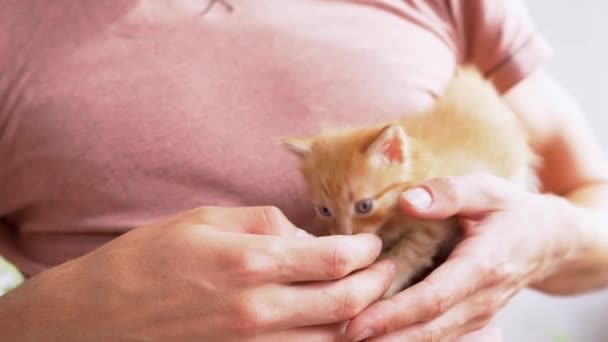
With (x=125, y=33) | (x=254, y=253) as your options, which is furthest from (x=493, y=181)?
(x=125, y=33)

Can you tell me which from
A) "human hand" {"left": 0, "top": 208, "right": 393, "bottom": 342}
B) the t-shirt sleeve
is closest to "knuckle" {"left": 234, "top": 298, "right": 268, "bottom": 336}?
"human hand" {"left": 0, "top": 208, "right": 393, "bottom": 342}

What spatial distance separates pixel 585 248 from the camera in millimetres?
1063

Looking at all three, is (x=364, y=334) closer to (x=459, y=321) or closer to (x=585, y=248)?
(x=459, y=321)

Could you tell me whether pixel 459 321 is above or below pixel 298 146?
below

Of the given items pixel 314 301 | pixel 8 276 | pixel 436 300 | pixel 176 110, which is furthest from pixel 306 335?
pixel 8 276

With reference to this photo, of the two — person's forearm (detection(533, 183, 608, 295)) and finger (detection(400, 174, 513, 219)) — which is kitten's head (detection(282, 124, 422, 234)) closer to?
finger (detection(400, 174, 513, 219))

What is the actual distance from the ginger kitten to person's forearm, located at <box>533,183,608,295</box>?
198 mm

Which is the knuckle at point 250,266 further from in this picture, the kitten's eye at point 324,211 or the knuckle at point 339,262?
the kitten's eye at point 324,211

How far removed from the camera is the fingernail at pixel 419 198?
29.6 inches

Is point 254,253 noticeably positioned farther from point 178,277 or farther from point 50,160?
point 50,160

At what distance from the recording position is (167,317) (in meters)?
0.68

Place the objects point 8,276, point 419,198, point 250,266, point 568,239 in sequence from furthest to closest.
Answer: point 8,276
point 568,239
point 419,198
point 250,266

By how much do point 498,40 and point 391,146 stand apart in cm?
45

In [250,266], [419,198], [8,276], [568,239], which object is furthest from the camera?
[8,276]
